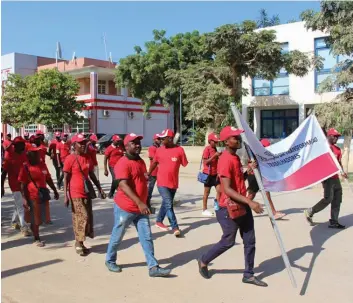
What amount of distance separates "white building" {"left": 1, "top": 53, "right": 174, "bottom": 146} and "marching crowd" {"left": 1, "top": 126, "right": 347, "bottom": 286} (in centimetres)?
3056

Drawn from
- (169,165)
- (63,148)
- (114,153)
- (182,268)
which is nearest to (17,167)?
(169,165)

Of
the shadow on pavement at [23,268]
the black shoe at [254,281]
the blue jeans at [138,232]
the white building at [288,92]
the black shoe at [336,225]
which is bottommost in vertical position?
the shadow on pavement at [23,268]

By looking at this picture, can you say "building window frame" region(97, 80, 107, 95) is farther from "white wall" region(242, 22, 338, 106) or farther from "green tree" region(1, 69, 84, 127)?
"white wall" region(242, 22, 338, 106)

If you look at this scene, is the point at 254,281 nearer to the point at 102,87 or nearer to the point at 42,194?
the point at 42,194

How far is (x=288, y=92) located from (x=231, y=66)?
6.41 meters

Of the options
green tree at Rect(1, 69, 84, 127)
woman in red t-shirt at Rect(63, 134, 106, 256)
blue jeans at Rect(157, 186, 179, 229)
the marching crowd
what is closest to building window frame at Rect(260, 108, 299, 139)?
green tree at Rect(1, 69, 84, 127)

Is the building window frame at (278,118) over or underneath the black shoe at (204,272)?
over

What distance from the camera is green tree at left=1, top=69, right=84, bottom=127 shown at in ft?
111

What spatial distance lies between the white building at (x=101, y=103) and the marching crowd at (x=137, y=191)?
1203 inches


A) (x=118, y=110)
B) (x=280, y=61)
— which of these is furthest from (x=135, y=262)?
(x=118, y=110)

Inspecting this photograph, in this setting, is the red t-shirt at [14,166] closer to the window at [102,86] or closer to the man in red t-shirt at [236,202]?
the man in red t-shirt at [236,202]

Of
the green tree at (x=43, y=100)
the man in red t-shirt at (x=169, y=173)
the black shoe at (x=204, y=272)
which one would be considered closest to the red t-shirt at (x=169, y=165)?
the man in red t-shirt at (x=169, y=173)

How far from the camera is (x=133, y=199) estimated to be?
5184 mm

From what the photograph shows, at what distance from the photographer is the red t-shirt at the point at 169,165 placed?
24.4 feet
